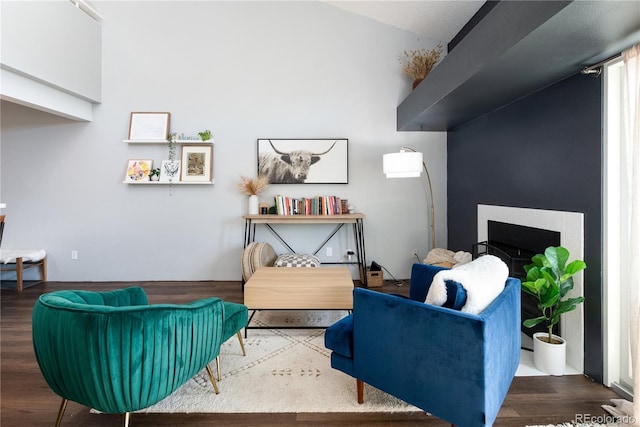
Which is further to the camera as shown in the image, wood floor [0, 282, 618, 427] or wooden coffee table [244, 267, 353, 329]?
wooden coffee table [244, 267, 353, 329]

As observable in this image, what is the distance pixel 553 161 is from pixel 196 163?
12.2ft

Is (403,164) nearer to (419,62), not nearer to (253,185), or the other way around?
(419,62)

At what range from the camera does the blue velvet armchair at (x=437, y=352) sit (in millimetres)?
1128

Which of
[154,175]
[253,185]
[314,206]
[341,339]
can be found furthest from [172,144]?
[341,339]

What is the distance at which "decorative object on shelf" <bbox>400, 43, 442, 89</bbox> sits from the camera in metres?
3.54

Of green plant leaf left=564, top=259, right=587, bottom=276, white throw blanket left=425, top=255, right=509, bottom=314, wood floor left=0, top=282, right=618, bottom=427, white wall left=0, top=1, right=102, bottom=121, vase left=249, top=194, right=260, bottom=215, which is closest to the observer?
white throw blanket left=425, top=255, right=509, bottom=314

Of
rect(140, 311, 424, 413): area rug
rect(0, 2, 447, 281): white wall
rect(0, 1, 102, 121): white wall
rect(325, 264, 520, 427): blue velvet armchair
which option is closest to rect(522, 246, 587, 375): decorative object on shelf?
rect(325, 264, 520, 427): blue velvet armchair

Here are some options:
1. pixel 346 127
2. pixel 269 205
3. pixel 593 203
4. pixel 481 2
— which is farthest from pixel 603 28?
pixel 269 205

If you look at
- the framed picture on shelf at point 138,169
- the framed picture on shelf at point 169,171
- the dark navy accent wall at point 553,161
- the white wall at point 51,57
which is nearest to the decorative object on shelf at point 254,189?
the framed picture on shelf at point 169,171

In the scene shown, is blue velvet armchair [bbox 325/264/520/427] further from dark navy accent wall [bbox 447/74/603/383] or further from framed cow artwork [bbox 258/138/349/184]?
framed cow artwork [bbox 258/138/349/184]

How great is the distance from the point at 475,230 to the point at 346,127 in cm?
202

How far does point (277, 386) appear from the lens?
1752 millimetres

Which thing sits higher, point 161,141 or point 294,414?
point 161,141

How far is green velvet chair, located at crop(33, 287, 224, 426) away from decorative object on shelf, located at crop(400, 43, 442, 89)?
3.54m
